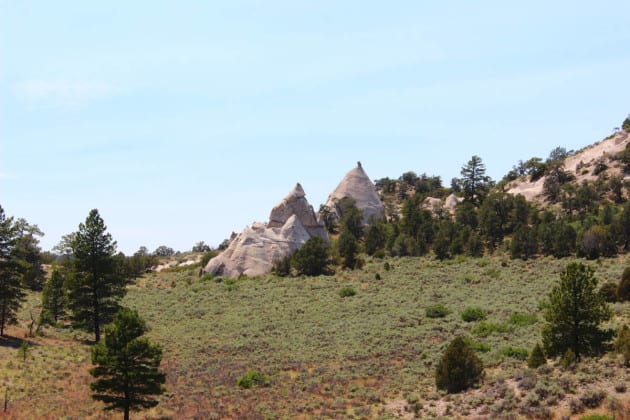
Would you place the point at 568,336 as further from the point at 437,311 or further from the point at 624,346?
the point at 437,311

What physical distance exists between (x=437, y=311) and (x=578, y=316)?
19.0 m

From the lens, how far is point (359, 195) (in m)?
115

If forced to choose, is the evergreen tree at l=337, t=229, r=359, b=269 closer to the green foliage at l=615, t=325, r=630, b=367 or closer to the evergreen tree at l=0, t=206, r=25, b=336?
the evergreen tree at l=0, t=206, r=25, b=336

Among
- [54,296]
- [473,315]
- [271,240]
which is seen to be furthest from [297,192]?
[473,315]

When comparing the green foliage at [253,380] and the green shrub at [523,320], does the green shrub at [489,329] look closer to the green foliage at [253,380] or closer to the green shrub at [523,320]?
the green shrub at [523,320]

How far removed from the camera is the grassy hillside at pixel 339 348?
28.4 m

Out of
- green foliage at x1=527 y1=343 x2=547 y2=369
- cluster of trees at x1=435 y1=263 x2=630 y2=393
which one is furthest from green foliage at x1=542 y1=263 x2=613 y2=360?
green foliage at x1=527 y1=343 x2=547 y2=369

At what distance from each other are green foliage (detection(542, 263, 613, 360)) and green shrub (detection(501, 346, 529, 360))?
169 inches

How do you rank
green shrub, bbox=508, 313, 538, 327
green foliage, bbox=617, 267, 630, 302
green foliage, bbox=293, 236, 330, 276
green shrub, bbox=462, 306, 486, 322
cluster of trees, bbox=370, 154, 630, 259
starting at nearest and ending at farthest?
green shrub, bbox=508, 313, 538, 327
green foliage, bbox=617, 267, 630, 302
green shrub, bbox=462, 306, 486, 322
cluster of trees, bbox=370, 154, 630, 259
green foliage, bbox=293, 236, 330, 276

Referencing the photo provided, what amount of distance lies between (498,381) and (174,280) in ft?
202

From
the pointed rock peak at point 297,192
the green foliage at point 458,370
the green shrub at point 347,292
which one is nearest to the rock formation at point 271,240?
the pointed rock peak at point 297,192

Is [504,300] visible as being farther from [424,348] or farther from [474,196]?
[474,196]

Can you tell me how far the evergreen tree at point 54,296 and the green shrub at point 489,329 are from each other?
126 feet

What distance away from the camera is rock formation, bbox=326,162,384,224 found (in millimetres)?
112169
